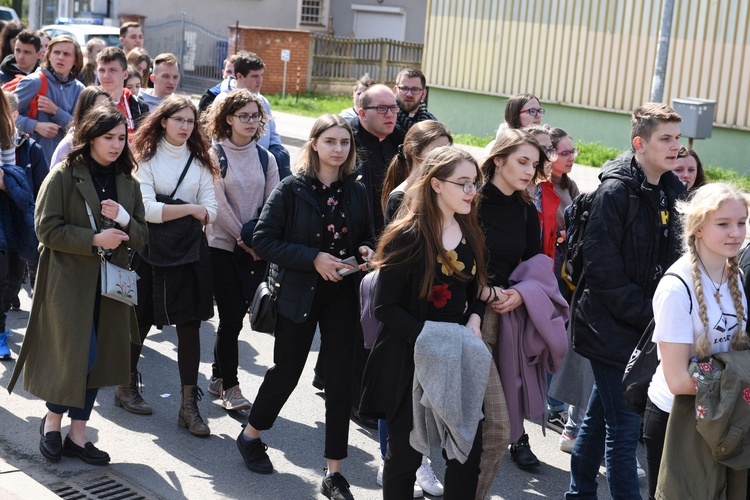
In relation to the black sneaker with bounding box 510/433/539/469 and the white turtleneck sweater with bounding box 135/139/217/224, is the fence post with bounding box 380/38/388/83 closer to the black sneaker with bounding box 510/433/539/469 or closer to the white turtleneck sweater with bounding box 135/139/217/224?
the white turtleneck sweater with bounding box 135/139/217/224

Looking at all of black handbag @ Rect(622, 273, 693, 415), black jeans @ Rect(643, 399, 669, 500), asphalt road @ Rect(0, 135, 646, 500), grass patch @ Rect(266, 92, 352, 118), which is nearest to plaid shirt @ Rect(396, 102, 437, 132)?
asphalt road @ Rect(0, 135, 646, 500)

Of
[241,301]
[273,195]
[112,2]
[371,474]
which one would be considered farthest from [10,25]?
[112,2]

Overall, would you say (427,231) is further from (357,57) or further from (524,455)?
(357,57)

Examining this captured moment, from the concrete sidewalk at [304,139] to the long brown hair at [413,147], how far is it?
6.82 meters

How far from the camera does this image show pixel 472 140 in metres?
18.9

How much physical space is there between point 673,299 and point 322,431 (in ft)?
9.24

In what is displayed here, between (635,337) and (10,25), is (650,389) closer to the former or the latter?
(635,337)

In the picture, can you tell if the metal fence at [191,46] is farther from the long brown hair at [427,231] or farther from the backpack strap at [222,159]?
the long brown hair at [427,231]

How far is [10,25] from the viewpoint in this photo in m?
10.8

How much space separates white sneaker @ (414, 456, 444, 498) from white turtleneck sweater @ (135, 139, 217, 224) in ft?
6.38

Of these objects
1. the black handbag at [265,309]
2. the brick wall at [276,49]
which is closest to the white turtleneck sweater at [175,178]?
the black handbag at [265,309]

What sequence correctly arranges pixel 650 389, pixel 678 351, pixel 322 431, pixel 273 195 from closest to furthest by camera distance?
pixel 678 351
pixel 650 389
pixel 273 195
pixel 322 431

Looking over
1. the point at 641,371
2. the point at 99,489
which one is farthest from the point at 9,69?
the point at 641,371

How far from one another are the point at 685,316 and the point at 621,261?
32.4 inches
